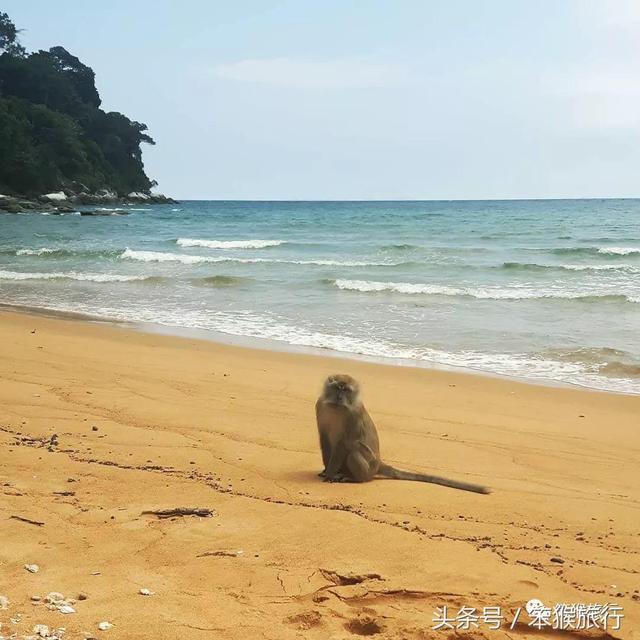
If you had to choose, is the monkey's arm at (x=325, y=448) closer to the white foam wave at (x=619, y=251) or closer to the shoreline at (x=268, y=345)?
the shoreline at (x=268, y=345)

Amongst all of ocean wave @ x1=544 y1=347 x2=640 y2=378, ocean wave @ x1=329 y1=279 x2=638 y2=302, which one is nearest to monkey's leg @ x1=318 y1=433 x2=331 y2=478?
ocean wave @ x1=544 y1=347 x2=640 y2=378

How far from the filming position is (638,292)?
1825 cm

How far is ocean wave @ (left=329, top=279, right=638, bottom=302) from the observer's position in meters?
17.0

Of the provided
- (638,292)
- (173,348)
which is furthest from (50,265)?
(638,292)

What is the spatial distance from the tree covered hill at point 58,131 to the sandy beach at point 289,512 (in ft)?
207

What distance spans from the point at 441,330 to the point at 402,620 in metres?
10.0

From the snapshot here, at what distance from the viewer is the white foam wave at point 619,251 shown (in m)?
30.3

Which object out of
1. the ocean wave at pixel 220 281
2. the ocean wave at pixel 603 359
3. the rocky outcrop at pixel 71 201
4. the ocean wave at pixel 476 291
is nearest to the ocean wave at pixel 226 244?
the ocean wave at pixel 220 281

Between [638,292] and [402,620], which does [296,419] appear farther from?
[638,292]

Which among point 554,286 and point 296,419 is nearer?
point 296,419

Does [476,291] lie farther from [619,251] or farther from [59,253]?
[59,253]

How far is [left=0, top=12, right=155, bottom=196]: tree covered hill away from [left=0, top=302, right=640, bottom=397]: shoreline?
181 ft

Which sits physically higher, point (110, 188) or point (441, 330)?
point (110, 188)

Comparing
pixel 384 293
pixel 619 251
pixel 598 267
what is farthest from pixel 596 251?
pixel 384 293
